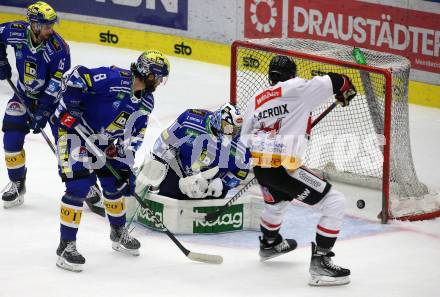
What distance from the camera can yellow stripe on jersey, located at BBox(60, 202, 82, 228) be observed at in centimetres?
637

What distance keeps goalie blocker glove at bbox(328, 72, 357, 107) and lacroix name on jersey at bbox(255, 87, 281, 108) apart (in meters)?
0.32

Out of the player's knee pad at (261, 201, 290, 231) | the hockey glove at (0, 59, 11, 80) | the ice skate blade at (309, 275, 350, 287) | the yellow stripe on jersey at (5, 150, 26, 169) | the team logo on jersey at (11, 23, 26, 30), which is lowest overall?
the ice skate blade at (309, 275, 350, 287)

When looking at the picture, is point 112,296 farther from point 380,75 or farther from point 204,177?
point 380,75

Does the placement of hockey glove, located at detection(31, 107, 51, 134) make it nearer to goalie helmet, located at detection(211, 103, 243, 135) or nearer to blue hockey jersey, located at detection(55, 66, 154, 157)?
blue hockey jersey, located at detection(55, 66, 154, 157)

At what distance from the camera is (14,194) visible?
7.53 meters

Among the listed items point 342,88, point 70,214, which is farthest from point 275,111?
point 70,214

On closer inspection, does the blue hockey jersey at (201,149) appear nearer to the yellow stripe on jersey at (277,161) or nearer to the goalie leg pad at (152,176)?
the goalie leg pad at (152,176)

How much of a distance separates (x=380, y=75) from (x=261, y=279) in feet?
6.70

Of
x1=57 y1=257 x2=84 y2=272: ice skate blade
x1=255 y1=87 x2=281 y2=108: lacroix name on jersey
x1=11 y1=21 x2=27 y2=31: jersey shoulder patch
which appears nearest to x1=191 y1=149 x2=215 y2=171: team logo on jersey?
x1=255 y1=87 x2=281 y2=108: lacroix name on jersey

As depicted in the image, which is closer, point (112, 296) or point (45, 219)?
point (112, 296)

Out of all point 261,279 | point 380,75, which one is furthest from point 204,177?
point 380,75

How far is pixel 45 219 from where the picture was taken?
7328 millimetres

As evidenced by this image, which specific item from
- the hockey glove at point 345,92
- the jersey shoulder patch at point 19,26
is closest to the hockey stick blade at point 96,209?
the jersey shoulder patch at point 19,26

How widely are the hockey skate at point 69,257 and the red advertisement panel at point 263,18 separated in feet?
14.8
